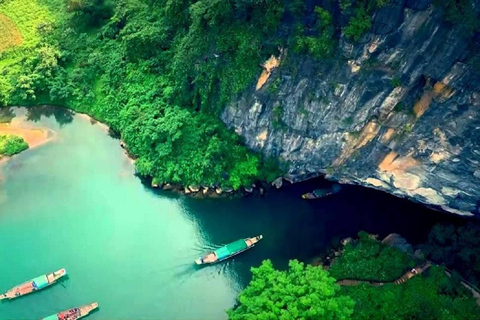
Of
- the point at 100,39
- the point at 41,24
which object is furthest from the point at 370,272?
the point at 41,24

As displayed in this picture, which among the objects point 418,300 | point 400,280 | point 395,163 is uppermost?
point 395,163

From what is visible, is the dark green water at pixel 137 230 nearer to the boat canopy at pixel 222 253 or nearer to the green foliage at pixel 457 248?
the boat canopy at pixel 222 253

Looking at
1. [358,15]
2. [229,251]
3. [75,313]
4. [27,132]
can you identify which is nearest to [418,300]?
[229,251]

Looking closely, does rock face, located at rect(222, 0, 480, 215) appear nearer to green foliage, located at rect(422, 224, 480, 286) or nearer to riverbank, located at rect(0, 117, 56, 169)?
green foliage, located at rect(422, 224, 480, 286)

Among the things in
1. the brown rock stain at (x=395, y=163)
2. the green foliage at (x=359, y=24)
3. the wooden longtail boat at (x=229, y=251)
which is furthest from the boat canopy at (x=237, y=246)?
the green foliage at (x=359, y=24)

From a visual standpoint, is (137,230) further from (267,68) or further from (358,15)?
(358,15)

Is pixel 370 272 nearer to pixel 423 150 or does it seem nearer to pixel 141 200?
pixel 423 150
